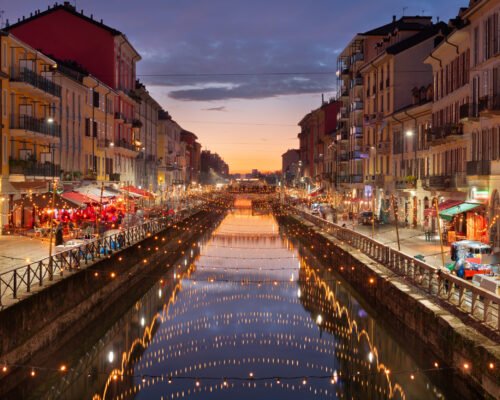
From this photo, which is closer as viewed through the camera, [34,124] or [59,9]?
[34,124]

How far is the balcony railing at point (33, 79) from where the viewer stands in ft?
128

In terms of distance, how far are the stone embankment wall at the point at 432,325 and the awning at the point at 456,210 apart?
4.83 m

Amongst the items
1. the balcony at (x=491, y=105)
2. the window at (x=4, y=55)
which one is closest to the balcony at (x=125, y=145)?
the window at (x=4, y=55)

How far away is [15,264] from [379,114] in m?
45.9

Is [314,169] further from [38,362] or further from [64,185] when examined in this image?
[38,362]

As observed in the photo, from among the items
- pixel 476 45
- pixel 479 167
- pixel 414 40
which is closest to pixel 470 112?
pixel 479 167

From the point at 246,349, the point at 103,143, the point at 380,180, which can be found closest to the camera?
the point at 246,349

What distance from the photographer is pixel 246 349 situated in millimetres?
23766

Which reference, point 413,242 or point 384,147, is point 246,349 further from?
point 384,147

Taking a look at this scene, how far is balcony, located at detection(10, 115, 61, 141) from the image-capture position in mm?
39344

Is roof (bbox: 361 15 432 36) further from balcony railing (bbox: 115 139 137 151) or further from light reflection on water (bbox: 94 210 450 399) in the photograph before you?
light reflection on water (bbox: 94 210 450 399)

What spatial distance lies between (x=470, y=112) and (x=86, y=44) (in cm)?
3991

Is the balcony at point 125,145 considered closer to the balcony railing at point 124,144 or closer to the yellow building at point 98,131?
the balcony railing at point 124,144

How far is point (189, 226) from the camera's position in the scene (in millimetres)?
66812
